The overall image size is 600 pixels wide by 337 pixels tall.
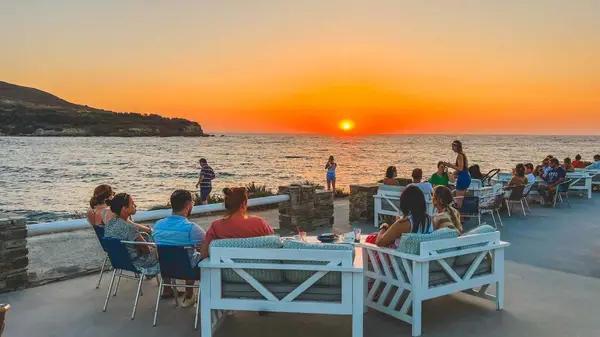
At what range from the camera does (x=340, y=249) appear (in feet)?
11.6

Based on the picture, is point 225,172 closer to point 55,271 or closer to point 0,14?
point 0,14

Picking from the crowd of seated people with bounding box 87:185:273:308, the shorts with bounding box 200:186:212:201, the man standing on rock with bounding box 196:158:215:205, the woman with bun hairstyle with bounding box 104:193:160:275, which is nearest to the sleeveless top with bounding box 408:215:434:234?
the crowd of seated people with bounding box 87:185:273:308

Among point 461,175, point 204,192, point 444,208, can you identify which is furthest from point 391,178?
point 204,192

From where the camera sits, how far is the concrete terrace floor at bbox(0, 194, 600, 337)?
12.9 ft

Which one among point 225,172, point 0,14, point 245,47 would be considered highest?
point 0,14

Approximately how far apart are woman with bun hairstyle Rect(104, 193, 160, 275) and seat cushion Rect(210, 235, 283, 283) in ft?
3.22

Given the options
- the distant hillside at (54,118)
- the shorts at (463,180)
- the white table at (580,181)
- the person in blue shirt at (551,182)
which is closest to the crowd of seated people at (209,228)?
the shorts at (463,180)

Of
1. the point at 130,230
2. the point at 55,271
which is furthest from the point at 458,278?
the point at 55,271

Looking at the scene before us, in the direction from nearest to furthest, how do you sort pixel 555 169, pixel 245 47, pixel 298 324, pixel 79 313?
pixel 298 324
pixel 79 313
pixel 555 169
pixel 245 47

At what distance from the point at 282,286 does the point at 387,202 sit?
4953 mm

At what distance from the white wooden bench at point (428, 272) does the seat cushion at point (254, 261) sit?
1.00 meters

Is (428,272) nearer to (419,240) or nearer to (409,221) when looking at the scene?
(419,240)

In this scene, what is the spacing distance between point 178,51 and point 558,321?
51.1 ft

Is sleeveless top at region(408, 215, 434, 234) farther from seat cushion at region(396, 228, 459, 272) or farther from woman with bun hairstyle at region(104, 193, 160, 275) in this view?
woman with bun hairstyle at region(104, 193, 160, 275)
